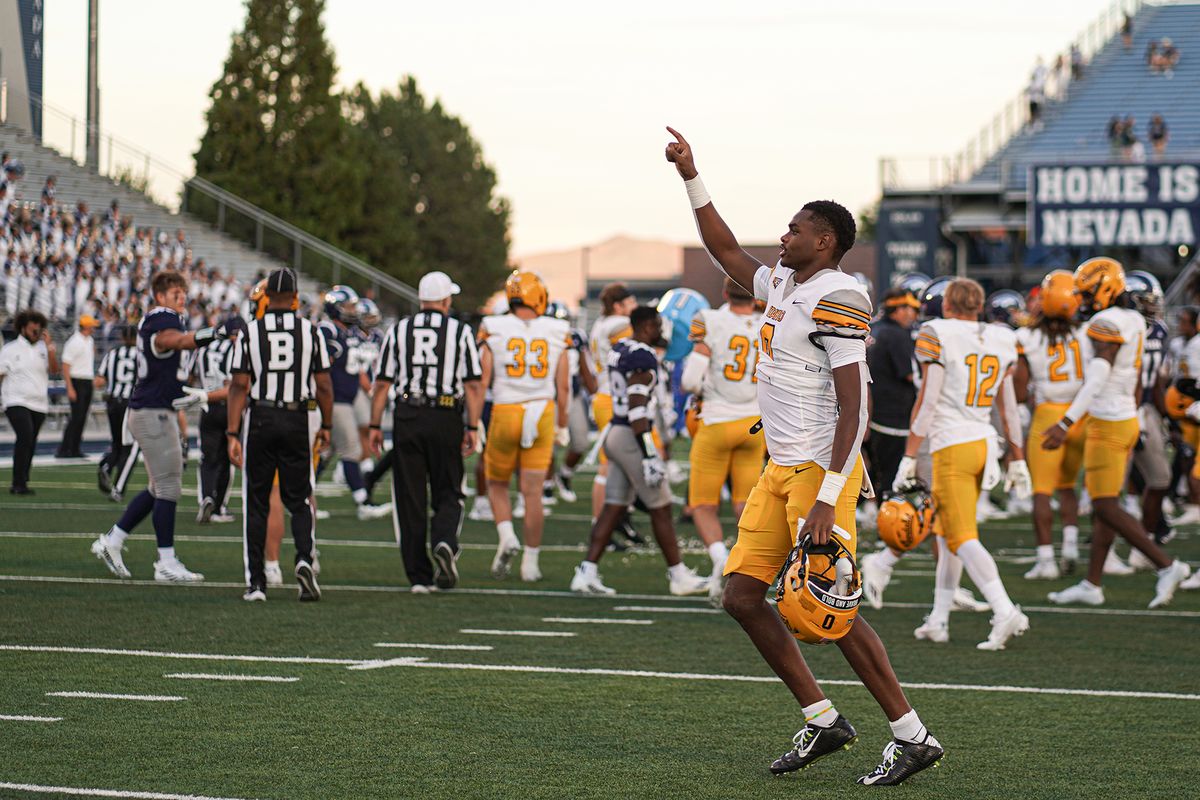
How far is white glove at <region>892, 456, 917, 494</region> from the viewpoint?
8.32 metres

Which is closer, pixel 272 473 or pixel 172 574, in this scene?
pixel 272 473

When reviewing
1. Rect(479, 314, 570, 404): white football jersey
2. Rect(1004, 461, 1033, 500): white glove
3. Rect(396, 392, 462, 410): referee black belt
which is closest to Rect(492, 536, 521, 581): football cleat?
Rect(479, 314, 570, 404): white football jersey

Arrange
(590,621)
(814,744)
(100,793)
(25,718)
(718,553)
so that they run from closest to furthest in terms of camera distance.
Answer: (100,793) → (814,744) → (25,718) → (590,621) → (718,553)

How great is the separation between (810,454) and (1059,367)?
6.14m

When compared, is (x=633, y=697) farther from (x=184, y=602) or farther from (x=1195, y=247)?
(x=1195, y=247)

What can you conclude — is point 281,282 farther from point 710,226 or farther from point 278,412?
point 710,226

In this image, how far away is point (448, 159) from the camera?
72.6 m

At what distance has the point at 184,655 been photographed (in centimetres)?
782

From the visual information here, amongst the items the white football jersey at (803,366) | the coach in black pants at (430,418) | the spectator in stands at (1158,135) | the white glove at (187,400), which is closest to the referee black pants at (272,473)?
the coach in black pants at (430,418)

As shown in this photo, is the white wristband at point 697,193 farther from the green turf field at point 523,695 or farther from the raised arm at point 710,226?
the green turf field at point 523,695

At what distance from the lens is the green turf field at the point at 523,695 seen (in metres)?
5.49

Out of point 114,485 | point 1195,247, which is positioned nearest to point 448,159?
point 1195,247

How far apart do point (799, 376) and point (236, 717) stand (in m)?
2.51

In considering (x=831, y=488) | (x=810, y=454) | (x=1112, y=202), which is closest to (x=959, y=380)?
(x=810, y=454)
